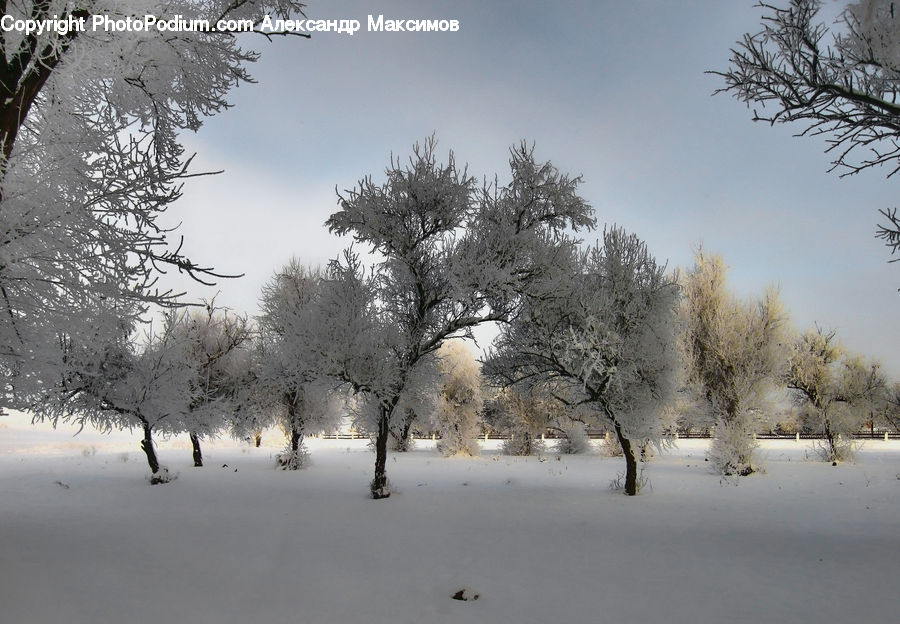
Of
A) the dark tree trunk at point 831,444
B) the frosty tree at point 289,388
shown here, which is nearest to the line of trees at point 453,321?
the frosty tree at point 289,388

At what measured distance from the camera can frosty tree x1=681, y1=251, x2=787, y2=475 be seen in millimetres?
18781

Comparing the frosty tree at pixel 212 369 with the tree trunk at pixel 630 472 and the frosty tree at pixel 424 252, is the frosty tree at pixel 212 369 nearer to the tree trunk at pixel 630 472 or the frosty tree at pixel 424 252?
the frosty tree at pixel 424 252

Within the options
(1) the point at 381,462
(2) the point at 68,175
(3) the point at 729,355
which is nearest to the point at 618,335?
(1) the point at 381,462

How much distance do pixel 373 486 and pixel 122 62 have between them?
10.8 metres

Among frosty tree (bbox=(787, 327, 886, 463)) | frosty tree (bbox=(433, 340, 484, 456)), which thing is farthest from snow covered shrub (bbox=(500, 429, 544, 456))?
frosty tree (bbox=(787, 327, 886, 463))

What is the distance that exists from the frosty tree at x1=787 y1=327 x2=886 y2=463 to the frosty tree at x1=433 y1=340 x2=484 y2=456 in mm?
16536

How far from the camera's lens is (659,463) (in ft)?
81.4

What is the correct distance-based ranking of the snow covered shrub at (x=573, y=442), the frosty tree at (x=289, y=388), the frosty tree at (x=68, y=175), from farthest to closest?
the snow covered shrub at (x=573, y=442), the frosty tree at (x=289, y=388), the frosty tree at (x=68, y=175)

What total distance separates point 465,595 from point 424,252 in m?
9.25

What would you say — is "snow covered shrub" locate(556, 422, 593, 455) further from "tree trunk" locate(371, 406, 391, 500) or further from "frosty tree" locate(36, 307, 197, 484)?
"frosty tree" locate(36, 307, 197, 484)

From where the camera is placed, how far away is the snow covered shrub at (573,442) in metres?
31.9

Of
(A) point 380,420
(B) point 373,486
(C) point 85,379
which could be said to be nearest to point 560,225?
(A) point 380,420

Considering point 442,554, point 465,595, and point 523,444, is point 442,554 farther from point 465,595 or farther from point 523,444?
point 523,444

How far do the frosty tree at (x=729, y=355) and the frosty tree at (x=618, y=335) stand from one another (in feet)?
21.7
